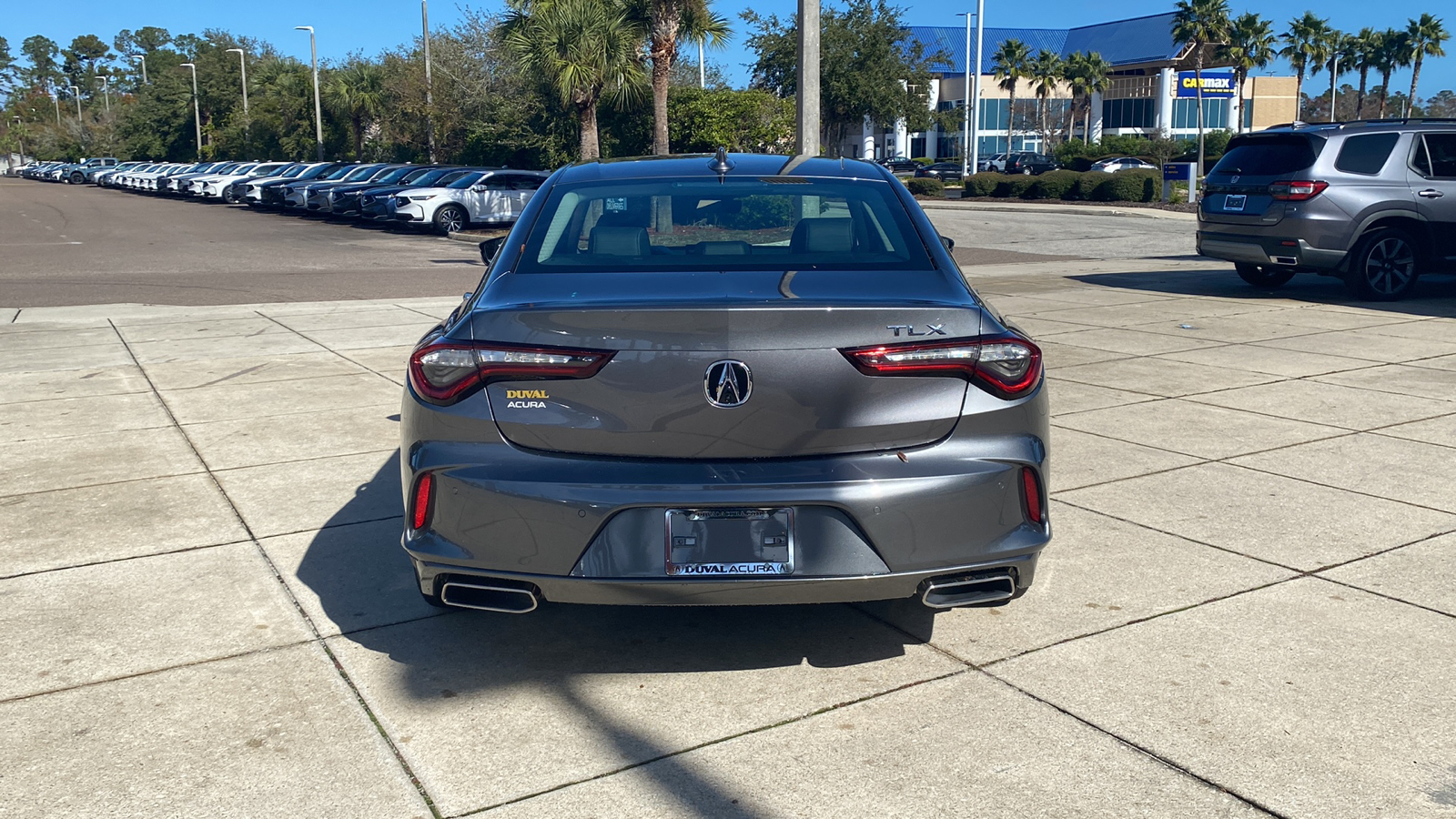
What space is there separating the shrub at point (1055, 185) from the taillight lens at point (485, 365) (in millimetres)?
38149

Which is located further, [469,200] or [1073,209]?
[1073,209]

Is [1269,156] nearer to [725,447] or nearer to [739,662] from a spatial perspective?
[739,662]

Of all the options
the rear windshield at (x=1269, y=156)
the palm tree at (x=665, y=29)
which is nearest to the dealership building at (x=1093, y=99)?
the palm tree at (x=665, y=29)

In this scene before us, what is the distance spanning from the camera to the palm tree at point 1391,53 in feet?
279

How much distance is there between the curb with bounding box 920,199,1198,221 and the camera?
103 feet

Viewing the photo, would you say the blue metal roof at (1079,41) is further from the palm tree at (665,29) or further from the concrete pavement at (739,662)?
the concrete pavement at (739,662)

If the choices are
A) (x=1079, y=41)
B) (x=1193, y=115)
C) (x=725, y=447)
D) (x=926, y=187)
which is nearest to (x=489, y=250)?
(x=725, y=447)

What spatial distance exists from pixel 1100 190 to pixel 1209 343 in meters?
29.5

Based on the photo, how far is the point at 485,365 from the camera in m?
3.54

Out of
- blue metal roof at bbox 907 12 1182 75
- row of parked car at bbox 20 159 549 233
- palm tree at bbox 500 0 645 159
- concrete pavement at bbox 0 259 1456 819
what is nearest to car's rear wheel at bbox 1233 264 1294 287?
concrete pavement at bbox 0 259 1456 819

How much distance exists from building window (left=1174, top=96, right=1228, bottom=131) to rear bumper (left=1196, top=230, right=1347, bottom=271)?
79823mm

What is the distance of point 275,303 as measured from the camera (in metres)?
14.3

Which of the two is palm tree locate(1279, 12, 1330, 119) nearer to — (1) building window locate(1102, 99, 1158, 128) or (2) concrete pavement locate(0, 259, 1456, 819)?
(1) building window locate(1102, 99, 1158, 128)

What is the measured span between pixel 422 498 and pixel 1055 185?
38.6 meters
